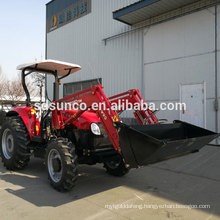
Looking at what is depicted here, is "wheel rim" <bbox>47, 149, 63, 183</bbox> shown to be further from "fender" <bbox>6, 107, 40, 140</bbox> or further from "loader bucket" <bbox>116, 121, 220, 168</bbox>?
"loader bucket" <bbox>116, 121, 220, 168</bbox>

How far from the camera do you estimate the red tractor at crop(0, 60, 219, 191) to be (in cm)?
305

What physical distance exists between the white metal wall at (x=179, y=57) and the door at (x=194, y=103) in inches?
6.6

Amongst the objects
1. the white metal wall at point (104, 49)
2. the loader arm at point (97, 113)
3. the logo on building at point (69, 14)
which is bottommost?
the loader arm at point (97, 113)

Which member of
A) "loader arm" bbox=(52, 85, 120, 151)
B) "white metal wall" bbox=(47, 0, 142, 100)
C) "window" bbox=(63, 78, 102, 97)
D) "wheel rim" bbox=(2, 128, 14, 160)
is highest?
"white metal wall" bbox=(47, 0, 142, 100)

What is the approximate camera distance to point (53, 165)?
3787 millimetres

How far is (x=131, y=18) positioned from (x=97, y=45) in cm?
285

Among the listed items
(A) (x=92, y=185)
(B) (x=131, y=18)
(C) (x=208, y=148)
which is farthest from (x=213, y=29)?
(A) (x=92, y=185)

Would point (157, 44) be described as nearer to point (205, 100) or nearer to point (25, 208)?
point (205, 100)

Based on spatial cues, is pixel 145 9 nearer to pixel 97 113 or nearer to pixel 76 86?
pixel 76 86

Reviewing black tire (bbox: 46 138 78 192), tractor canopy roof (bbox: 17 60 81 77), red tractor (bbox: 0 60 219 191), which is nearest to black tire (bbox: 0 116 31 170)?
red tractor (bbox: 0 60 219 191)

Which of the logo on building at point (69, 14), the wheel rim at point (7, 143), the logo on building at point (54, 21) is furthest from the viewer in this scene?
the logo on building at point (54, 21)

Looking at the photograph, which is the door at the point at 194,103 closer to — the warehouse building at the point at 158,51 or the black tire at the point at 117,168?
the warehouse building at the point at 158,51

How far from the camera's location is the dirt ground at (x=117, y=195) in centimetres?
296

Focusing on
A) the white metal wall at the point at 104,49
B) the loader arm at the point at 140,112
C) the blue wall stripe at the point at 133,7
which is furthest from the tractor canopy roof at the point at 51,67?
the white metal wall at the point at 104,49
